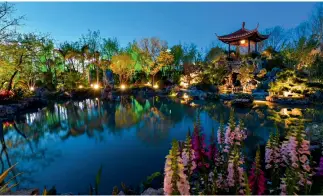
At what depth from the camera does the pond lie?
21.6 feet

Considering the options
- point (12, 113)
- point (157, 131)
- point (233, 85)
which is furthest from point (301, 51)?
point (12, 113)

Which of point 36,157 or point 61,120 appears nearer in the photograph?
point 36,157

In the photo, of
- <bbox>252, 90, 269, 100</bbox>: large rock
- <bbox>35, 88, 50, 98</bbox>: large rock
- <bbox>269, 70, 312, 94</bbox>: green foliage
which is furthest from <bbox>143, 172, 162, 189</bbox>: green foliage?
<bbox>35, 88, 50, 98</bbox>: large rock

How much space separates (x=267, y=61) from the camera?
3053 centimetres

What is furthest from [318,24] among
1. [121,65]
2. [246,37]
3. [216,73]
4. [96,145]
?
[96,145]

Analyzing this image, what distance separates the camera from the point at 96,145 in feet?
32.2

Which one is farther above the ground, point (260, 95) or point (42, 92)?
point (42, 92)

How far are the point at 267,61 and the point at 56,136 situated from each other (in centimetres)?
2955

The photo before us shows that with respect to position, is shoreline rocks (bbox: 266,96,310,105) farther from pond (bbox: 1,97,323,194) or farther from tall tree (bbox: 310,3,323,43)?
tall tree (bbox: 310,3,323,43)

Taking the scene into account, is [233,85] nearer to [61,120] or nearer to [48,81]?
[61,120]

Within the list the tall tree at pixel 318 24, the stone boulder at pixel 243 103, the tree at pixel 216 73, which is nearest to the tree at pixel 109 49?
the tree at pixel 216 73

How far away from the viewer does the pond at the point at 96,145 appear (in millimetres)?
6582

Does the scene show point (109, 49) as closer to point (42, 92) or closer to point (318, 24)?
point (42, 92)

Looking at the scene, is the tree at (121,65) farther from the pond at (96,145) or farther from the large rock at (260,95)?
the large rock at (260,95)
